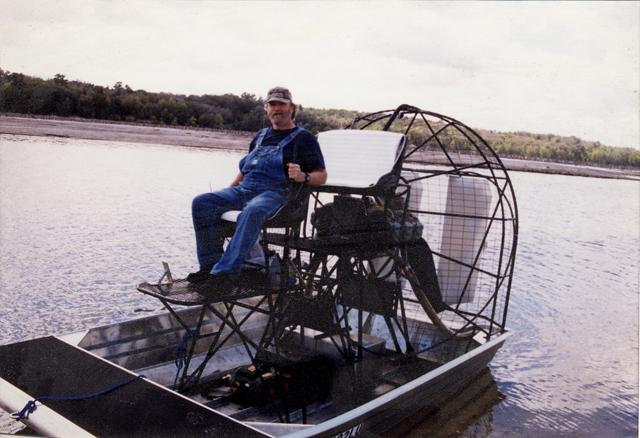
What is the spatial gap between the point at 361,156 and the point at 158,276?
378cm

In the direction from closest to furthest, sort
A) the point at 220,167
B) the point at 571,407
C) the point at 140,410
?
the point at 140,410 < the point at 571,407 < the point at 220,167

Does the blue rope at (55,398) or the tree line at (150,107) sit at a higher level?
the tree line at (150,107)

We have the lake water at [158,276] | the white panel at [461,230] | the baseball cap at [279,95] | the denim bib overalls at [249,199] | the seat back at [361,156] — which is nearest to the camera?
the denim bib overalls at [249,199]

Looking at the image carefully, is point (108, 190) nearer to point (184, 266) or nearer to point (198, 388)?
point (184, 266)

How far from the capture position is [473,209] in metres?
5.36

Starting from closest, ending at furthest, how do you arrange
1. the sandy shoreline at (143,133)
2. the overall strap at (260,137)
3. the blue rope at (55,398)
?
the blue rope at (55,398)
the overall strap at (260,137)
the sandy shoreline at (143,133)

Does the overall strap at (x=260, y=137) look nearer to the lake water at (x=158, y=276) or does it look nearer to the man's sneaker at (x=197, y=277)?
the man's sneaker at (x=197, y=277)

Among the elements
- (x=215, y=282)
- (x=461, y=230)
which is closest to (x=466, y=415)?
(x=461, y=230)

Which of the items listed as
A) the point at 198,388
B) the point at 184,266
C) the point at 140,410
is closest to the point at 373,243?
the point at 198,388

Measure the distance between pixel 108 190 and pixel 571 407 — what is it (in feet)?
20.5

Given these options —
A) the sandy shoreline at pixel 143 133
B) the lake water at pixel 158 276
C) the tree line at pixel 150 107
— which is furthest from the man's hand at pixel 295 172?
the sandy shoreline at pixel 143 133

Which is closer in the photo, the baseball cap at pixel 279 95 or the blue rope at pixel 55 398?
the blue rope at pixel 55 398

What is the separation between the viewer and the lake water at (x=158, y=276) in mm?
5582

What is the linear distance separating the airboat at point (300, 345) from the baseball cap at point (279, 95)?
0.57 metres
